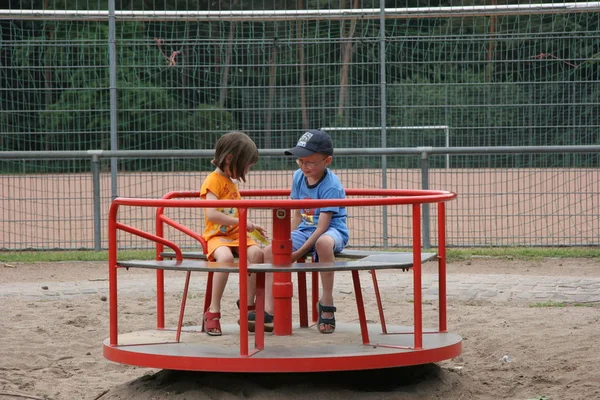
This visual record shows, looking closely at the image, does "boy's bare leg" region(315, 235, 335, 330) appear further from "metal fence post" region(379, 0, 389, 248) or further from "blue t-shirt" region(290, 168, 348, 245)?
"metal fence post" region(379, 0, 389, 248)

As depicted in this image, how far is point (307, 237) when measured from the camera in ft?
19.4

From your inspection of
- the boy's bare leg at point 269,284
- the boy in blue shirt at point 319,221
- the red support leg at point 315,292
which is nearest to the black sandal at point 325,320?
the boy in blue shirt at point 319,221

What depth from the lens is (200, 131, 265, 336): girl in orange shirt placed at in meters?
5.67

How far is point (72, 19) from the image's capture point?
1220 centimetres

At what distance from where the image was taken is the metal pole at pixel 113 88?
38.3 ft

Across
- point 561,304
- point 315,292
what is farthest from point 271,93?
point 315,292

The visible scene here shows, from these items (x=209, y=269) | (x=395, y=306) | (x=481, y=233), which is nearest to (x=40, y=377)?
(x=209, y=269)

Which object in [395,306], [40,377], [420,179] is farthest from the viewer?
[420,179]

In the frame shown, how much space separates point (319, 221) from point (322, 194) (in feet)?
0.83

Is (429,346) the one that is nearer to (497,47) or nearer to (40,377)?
(40,377)

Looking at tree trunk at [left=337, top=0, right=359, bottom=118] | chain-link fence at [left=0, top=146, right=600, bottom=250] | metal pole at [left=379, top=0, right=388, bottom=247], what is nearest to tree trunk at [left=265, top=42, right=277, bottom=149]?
chain-link fence at [left=0, top=146, right=600, bottom=250]

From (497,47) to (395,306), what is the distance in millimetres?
5239

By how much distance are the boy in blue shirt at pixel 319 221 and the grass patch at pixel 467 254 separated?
16.3 feet

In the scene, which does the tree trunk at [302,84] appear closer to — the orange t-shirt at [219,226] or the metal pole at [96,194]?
the metal pole at [96,194]
